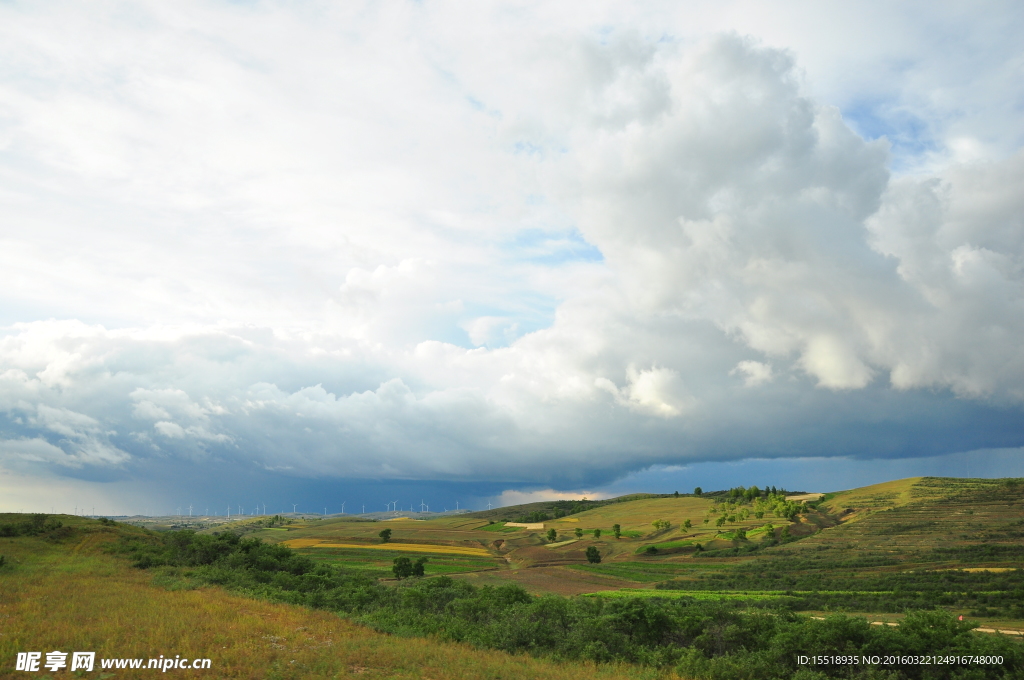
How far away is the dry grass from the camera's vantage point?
64.5ft

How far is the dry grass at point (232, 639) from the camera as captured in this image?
19.7 m

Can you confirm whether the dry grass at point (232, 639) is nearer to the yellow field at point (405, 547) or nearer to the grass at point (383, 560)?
the grass at point (383, 560)

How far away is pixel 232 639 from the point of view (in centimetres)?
2223

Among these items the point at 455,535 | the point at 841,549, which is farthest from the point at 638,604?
the point at 455,535

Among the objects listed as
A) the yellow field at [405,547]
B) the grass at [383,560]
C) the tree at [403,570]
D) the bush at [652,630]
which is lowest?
the yellow field at [405,547]

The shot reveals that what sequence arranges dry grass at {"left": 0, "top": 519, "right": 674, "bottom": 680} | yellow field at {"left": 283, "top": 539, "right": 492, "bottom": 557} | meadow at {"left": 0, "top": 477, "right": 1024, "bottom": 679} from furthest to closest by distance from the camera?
yellow field at {"left": 283, "top": 539, "right": 492, "bottom": 557} → meadow at {"left": 0, "top": 477, "right": 1024, "bottom": 679} → dry grass at {"left": 0, "top": 519, "right": 674, "bottom": 680}

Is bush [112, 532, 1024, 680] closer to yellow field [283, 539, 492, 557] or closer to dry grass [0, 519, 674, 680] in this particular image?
dry grass [0, 519, 674, 680]

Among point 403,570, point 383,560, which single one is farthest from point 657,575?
point 383,560

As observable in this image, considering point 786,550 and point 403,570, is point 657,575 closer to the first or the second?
point 786,550

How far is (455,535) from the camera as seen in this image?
177375 mm

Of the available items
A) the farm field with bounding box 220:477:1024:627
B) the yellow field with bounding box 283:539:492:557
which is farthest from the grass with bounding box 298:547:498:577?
the yellow field with bounding box 283:539:492:557

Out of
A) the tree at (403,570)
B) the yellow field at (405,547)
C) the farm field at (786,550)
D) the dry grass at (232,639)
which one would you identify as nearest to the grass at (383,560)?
the farm field at (786,550)

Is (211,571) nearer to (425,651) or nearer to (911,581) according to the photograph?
(425,651)

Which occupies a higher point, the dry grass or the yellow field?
the dry grass
